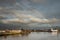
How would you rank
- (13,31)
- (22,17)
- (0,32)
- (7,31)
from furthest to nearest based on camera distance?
(13,31), (7,31), (0,32), (22,17)

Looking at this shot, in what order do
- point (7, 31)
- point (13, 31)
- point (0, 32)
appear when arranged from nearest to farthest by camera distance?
point (0, 32)
point (7, 31)
point (13, 31)

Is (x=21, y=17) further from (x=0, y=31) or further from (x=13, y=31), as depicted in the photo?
(x=13, y=31)

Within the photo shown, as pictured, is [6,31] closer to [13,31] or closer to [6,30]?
[6,30]

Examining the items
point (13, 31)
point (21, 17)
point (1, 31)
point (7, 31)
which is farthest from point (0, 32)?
point (21, 17)

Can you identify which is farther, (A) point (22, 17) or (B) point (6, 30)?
(B) point (6, 30)

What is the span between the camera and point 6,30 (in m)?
15.7

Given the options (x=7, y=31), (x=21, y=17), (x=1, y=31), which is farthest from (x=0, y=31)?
(x=21, y=17)

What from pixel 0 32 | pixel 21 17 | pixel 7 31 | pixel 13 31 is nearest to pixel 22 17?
pixel 21 17

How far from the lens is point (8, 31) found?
15.7m

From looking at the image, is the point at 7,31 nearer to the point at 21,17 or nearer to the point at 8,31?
the point at 8,31

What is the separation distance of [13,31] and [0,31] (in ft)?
10.7

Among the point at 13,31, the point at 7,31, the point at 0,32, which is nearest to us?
the point at 0,32

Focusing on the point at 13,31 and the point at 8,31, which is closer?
the point at 8,31

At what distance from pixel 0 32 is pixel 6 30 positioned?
5.87 ft
